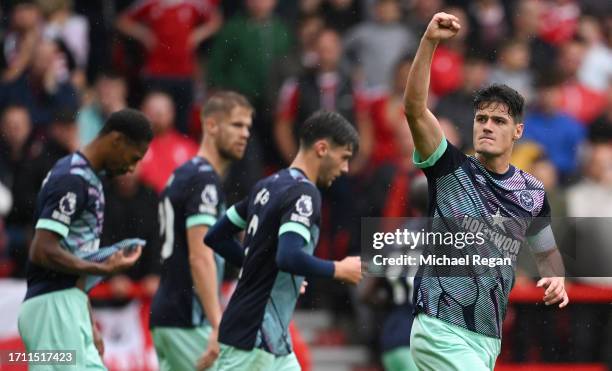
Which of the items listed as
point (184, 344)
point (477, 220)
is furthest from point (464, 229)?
point (184, 344)

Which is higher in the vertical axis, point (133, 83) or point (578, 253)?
point (133, 83)

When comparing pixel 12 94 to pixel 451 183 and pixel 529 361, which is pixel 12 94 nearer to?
pixel 529 361

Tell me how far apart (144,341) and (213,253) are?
3018mm

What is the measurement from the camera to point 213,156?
10.1 meters

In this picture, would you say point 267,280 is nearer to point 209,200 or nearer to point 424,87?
point 209,200

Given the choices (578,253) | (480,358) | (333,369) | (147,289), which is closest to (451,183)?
(480,358)

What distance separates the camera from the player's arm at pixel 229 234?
910cm

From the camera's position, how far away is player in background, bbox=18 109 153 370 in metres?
8.59

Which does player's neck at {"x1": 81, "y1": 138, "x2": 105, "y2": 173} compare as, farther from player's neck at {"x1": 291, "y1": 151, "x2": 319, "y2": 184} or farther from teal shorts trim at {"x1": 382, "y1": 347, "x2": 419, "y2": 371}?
teal shorts trim at {"x1": 382, "y1": 347, "x2": 419, "y2": 371}

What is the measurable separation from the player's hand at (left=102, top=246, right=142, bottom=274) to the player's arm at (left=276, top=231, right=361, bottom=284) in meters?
1.05

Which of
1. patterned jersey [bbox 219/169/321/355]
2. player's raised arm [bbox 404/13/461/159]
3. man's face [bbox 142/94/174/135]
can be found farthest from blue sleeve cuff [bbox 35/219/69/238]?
man's face [bbox 142/94/174/135]

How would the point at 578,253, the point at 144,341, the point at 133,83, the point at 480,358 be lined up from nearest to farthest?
the point at 480,358
the point at 578,253
the point at 144,341
the point at 133,83

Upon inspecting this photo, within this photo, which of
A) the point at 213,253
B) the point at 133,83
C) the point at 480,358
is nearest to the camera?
the point at 480,358

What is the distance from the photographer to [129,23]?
50.4ft
